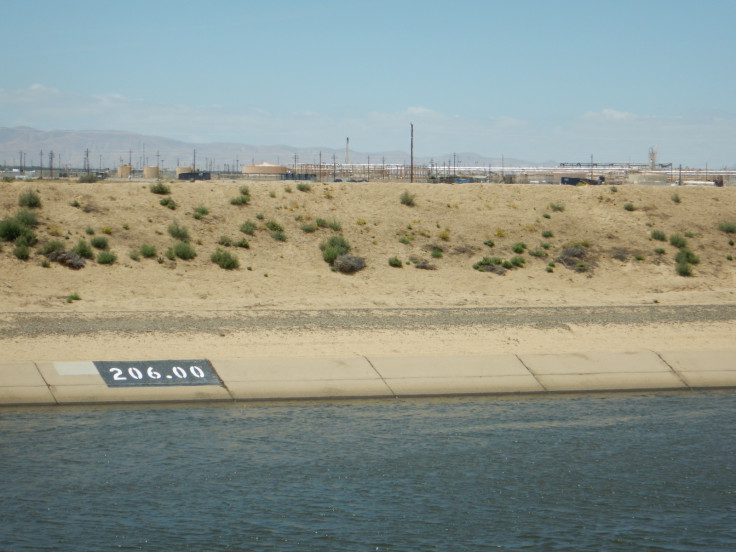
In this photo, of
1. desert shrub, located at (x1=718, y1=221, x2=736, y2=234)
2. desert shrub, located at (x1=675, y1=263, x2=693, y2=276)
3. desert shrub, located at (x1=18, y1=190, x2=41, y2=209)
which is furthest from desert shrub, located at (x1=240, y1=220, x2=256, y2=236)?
desert shrub, located at (x1=718, y1=221, x2=736, y2=234)

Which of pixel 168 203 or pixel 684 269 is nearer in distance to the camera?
pixel 684 269

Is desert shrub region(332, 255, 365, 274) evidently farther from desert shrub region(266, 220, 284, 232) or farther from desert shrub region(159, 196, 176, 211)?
desert shrub region(159, 196, 176, 211)

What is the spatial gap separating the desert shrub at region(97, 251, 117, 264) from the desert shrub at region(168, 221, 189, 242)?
397 cm

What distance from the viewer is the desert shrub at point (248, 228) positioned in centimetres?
4009

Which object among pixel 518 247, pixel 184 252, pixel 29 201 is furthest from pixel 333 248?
pixel 29 201

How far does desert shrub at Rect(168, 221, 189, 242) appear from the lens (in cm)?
3813

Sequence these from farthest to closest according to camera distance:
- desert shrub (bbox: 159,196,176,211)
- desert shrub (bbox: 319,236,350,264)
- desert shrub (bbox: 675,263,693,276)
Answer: desert shrub (bbox: 159,196,176,211) → desert shrub (bbox: 675,263,693,276) → desert shrub (bbox: 319,236,350,264)

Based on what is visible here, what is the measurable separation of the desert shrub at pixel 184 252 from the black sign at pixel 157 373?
1785 cm

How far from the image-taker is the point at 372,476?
13.1 meters

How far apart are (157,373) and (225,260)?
60.0ft

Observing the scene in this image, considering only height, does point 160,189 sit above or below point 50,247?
above

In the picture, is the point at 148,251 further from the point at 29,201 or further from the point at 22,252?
the point at 29,201

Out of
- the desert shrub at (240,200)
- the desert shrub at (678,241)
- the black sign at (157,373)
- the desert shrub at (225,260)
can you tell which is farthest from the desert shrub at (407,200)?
the black sign at (157,373)

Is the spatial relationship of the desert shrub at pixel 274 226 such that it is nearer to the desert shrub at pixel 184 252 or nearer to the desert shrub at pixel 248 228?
the desert shrub at pixel 248 228
